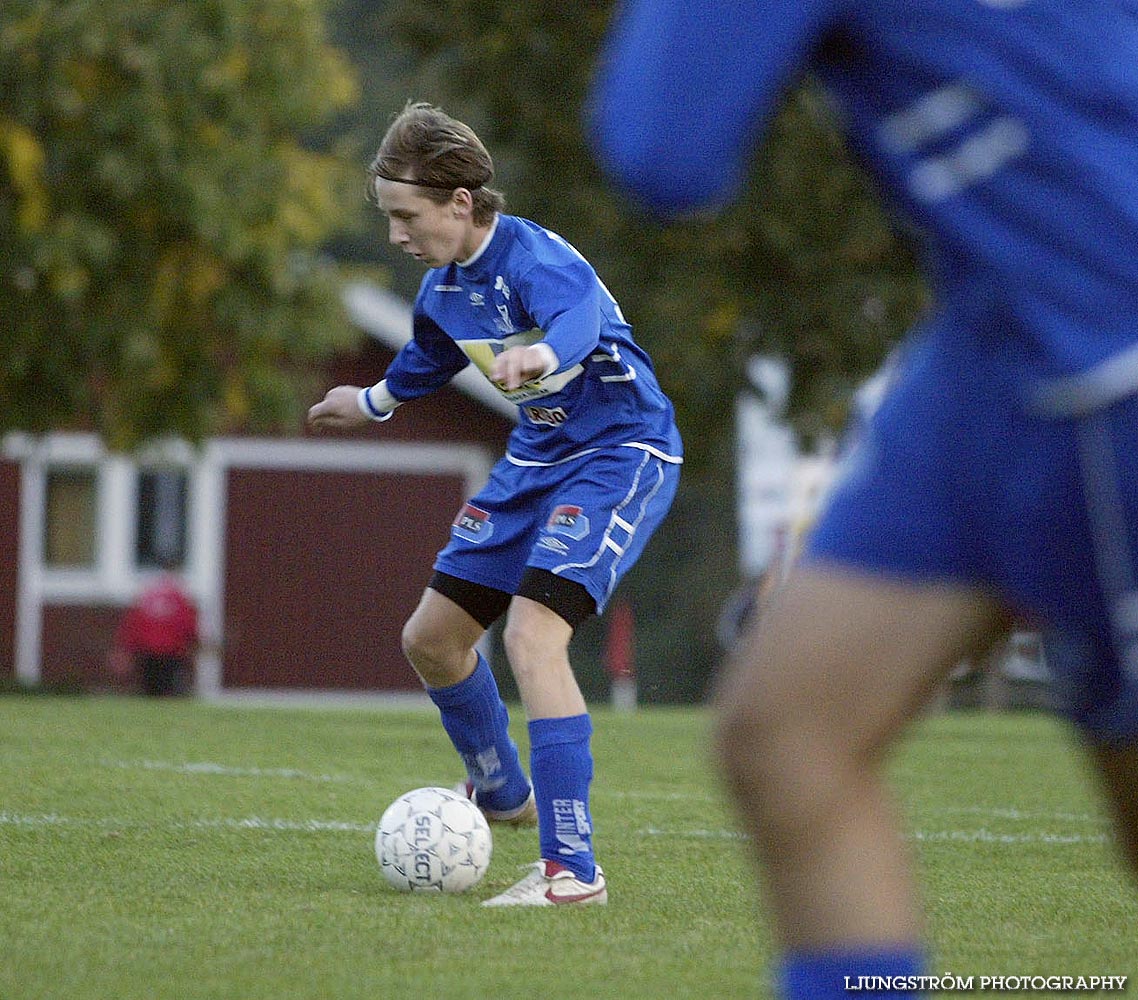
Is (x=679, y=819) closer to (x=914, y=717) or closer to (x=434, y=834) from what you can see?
(x=434, y=834)

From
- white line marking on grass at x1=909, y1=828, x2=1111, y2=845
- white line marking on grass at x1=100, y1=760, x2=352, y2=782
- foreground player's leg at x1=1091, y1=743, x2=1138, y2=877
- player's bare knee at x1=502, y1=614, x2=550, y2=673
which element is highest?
foreground player's leg at x1=1091, y1=743, x2=1138, y2=877

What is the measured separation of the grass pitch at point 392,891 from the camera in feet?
12.9

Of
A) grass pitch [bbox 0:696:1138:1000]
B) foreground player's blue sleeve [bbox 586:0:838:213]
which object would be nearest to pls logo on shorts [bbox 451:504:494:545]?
grass pitch [bbox 0:696:1138:1000]

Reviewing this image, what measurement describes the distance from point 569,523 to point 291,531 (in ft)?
74.4

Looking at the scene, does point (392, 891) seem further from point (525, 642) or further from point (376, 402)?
point (376, 402)

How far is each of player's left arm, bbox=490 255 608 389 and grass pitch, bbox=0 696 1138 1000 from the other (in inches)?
43.9

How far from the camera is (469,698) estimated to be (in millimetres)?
5922

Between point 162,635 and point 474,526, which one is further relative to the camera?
point 162,635

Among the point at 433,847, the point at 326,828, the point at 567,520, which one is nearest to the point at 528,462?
the point at 567,520

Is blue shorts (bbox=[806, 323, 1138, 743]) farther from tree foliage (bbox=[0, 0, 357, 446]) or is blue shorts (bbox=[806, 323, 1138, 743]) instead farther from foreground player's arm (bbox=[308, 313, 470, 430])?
tree foliage (bbox=[0, 0, 357, 446])

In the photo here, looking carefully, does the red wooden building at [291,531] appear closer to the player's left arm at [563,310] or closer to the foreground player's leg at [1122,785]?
the player's left arm at [563,310]

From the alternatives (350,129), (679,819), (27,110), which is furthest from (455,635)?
(350,129)

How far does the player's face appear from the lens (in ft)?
17.8

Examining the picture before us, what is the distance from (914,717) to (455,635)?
11.6 feet
